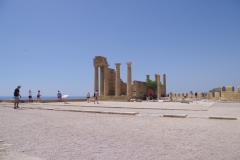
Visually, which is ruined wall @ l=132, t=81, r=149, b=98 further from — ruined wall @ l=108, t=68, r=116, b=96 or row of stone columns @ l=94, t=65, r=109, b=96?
row of stone columns @ l=94, t=65, r=109, b=96

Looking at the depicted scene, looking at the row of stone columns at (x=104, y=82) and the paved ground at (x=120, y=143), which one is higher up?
the row of stone columns at (x=104, y=82)

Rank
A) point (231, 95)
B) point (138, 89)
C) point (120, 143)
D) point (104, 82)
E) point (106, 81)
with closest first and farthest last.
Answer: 1. point (120, 143)
2. point (231, 95)
3. point (106, 81)
4. point (104, 82)
5. point (138, 89)

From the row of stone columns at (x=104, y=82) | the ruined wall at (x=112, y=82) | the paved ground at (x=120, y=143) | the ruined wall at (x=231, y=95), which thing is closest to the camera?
the paved ground at (x=120, y=143)

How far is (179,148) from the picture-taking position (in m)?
4.38

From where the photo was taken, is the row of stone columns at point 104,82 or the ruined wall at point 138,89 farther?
the ruined wall at point 138,89

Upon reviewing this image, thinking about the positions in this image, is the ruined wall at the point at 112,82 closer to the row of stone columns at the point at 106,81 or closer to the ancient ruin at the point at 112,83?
the ancient ruin at the point at 112,83

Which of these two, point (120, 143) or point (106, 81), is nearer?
A: point (120, 143)

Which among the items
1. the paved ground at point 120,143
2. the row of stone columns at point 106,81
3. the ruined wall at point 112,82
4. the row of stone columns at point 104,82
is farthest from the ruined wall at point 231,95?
the paved ground at point 120,143

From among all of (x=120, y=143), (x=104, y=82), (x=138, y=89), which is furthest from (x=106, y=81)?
(x=120, y=143)

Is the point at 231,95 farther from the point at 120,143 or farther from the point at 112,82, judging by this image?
the point at 120,143

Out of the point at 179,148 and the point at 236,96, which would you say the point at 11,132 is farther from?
the point at 236,96

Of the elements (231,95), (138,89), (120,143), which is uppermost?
(138,89)

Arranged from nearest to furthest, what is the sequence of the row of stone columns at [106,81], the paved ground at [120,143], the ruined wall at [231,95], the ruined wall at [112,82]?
the paved ground at [120,143] → the ruined wall at [231,95] → the row of stone columns at [106,81] → the ruined wall at [112,82]

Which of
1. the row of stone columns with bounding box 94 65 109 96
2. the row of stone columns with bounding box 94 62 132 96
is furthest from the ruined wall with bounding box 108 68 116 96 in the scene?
the row of stone columns with bounding box 94 65 109 96
